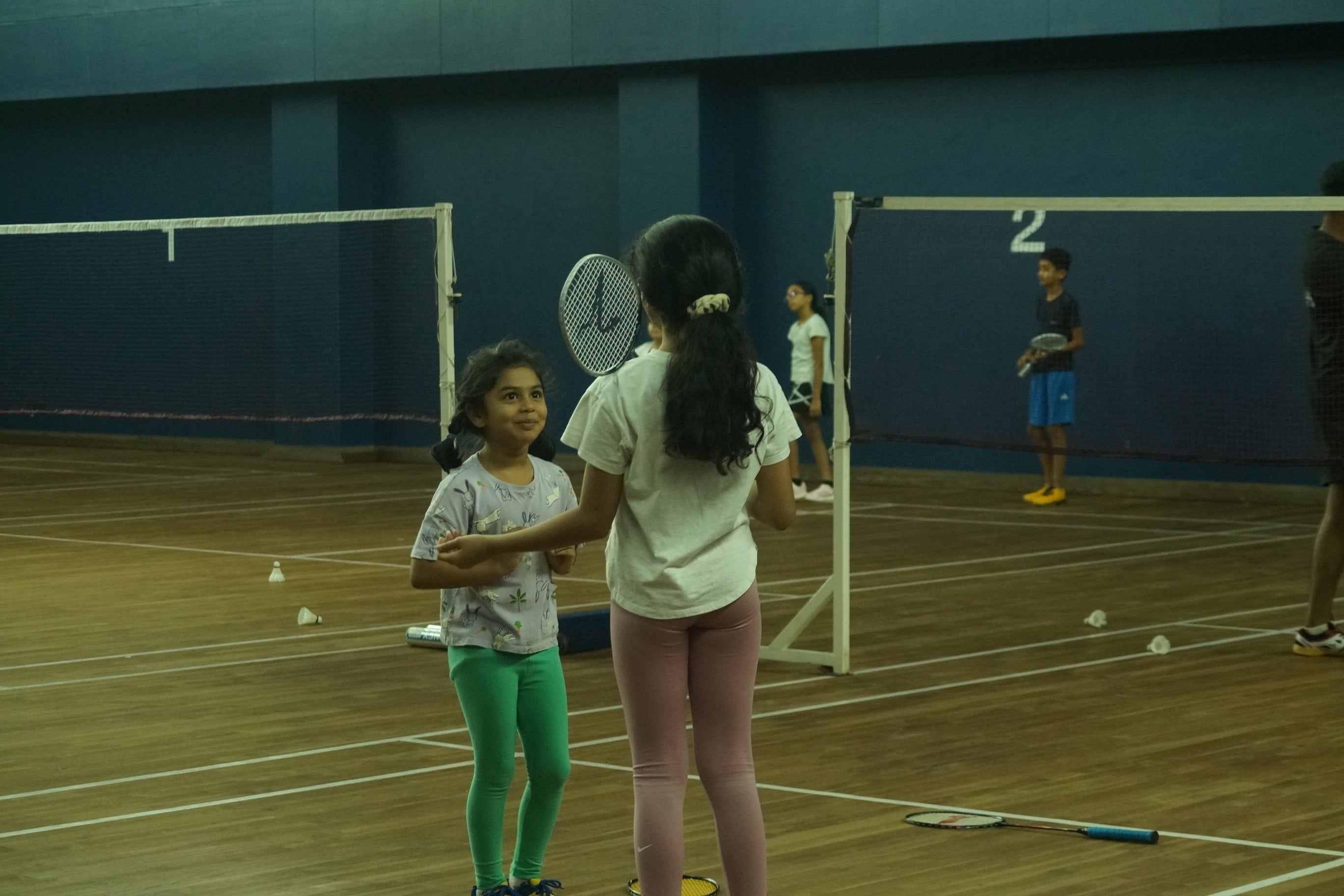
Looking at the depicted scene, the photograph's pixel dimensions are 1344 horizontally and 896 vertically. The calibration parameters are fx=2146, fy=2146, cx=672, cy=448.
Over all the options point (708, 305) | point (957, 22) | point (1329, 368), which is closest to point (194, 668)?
point (1329, 368)

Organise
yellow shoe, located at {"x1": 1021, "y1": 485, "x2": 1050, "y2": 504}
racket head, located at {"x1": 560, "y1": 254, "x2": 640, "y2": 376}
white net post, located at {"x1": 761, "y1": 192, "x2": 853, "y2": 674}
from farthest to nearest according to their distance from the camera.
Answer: yellow shoe, located at {"x1": 1021, "y1": 485, "x2": 1050, "y2": 504}
white net post, located at {"x1": 761, "y1": 192, "x2": 853, "y2": 674}
racket head, located at {"x1": 560, "y1": 254, "x2": 640, "y2": 376}

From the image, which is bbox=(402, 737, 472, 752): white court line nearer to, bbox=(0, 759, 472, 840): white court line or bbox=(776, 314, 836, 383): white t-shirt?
bbox=(0, 759, 472, 840): white court line

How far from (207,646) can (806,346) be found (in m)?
8.51

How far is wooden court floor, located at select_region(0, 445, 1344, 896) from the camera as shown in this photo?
567 centimetres

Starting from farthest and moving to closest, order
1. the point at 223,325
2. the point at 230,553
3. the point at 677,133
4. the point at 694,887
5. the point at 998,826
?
the point at 223,325 → the point at 677,133 → the point at 230,553 → the point at 998,826 → the point at 694,887

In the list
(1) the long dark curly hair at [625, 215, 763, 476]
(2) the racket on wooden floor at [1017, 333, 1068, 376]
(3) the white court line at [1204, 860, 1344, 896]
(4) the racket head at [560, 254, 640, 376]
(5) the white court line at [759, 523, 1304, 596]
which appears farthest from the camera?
(2) the racket on wooden floor at [1017, 333, 1068, 376]

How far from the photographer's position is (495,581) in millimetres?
4906

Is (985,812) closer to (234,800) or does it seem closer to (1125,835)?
(1125,835)

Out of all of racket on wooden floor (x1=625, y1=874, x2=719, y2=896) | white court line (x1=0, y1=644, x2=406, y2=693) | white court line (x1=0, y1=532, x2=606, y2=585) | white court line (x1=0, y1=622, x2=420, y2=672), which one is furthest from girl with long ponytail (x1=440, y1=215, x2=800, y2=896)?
white court line (x1=0, y1=532, x2=606, y2=585)

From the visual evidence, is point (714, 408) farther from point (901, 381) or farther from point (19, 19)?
point (19, 19)

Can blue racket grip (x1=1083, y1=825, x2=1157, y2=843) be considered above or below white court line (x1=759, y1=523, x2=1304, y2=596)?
above

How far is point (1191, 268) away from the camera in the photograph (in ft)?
55.1

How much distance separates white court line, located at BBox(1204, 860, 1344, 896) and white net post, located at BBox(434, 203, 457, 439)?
17.4 feet

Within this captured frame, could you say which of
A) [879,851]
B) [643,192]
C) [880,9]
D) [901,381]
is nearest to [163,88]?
[643,192]
